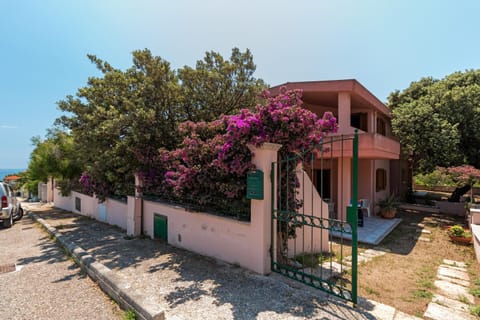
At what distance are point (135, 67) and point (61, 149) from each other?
10.2 meters

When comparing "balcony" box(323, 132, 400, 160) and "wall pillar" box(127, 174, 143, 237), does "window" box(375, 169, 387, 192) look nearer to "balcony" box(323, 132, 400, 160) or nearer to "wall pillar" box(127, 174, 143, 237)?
"balcony" box(323, 132, 400, 160)

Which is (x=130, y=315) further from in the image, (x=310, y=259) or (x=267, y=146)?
(x=310, y=259)

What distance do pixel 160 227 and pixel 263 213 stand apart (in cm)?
384

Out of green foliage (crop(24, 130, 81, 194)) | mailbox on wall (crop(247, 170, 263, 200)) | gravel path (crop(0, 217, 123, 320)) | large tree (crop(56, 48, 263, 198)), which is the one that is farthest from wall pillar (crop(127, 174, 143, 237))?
green foliage (crop(24, 130, 81, 194))

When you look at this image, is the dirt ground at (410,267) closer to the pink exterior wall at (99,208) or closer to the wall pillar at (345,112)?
the wall pillar at (345,112)

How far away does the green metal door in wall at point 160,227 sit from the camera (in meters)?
6.41

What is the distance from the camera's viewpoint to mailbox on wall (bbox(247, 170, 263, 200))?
4031 mm

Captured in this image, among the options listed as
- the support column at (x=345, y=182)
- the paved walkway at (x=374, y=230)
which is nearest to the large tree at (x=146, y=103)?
the support column at (x=345, y=182)

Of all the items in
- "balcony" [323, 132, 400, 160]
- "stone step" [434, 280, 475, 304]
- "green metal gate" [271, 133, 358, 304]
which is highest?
"balcony" [323, 132, 400, 160]

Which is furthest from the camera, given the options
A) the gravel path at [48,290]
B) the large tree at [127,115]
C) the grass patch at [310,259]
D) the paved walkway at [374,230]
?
the paved walkway at [374,230]

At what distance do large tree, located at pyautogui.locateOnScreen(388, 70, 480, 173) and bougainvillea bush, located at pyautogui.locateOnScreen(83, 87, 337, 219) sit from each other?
10213mm

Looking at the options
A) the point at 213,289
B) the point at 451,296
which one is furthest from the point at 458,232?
the point at 213,289

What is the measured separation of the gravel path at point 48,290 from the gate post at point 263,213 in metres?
2.26

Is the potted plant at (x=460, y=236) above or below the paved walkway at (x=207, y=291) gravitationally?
below
